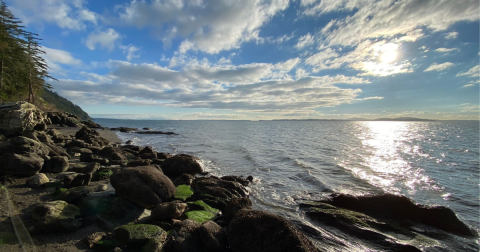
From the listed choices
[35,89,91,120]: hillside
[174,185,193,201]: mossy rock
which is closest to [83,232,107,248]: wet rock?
[174,185,193,201]: mossy rock

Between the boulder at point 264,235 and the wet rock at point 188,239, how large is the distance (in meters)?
0.72

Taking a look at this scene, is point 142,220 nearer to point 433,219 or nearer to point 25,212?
point 25,212

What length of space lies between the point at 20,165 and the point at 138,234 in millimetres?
6214

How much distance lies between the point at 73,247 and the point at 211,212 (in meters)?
3.81

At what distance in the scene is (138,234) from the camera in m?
4.77

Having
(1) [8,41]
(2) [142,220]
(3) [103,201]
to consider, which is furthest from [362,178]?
(1) [8,41]

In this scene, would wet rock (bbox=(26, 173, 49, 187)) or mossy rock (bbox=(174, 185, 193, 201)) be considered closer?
wet rock (bbox=(26, 173, 49, 187))

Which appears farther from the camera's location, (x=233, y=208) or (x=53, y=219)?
(x=233, y=208)

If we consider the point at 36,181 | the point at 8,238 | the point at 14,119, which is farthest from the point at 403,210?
the point at 14,119

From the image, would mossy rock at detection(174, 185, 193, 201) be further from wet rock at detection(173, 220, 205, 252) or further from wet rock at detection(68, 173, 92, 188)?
wet rock at detection(68, 173, 92, 188)

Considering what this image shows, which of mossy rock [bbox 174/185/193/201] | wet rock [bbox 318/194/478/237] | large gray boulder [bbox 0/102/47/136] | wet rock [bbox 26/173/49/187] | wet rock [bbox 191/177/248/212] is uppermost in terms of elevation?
large gray boulder [bbox 0/102/47/136]

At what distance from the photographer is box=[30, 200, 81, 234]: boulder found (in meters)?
4.59

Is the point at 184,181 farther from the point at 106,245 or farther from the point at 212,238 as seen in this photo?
the point at 106,245

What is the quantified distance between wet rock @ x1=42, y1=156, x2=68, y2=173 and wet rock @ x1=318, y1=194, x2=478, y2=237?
1152cm
